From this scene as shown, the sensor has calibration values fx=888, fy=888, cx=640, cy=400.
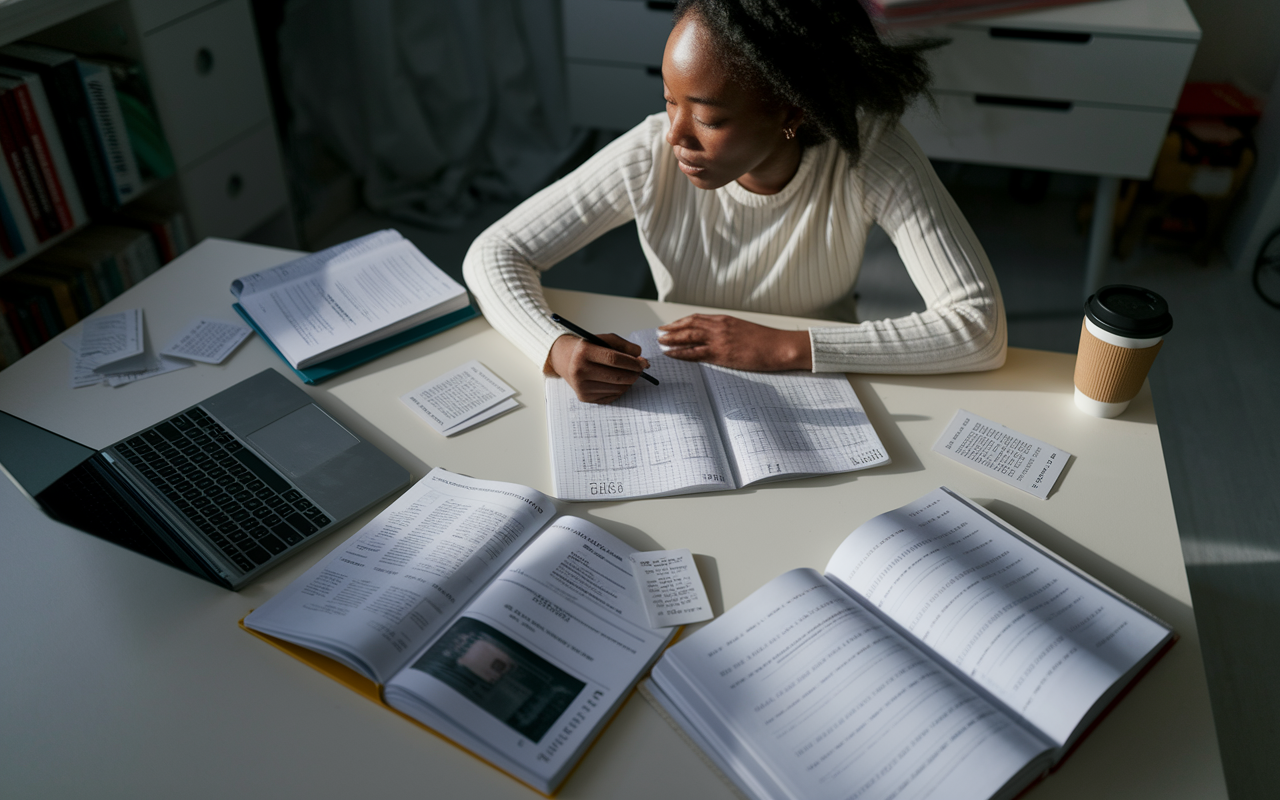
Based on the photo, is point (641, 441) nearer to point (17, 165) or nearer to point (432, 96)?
point (17, 165)

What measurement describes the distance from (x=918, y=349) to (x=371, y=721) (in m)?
0.76

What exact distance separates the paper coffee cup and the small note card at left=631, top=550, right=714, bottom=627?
1.78 ft

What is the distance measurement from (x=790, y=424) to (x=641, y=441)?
0.18m

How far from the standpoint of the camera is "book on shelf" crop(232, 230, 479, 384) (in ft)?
3.76

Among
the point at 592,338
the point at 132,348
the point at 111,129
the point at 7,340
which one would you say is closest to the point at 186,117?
the point at 111,129

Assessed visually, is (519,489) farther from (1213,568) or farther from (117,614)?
(1213,568)

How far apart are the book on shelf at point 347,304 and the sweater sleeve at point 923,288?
52 centimetres

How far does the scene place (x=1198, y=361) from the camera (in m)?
2.24

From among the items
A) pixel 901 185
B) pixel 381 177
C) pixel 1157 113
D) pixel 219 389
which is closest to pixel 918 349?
pixel 901 185

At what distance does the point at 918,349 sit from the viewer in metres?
1.11

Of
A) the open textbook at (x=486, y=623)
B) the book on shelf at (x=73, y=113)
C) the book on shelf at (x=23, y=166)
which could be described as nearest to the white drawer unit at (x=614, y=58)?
the book on shelf at (x=73, y=113)

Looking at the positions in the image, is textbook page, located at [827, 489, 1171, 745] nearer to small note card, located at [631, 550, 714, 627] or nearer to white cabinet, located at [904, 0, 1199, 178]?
small note card, located at [631, 550, 714, 627]

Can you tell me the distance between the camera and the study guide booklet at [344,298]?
1.15m

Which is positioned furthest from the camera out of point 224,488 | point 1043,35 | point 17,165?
point 1043,35
